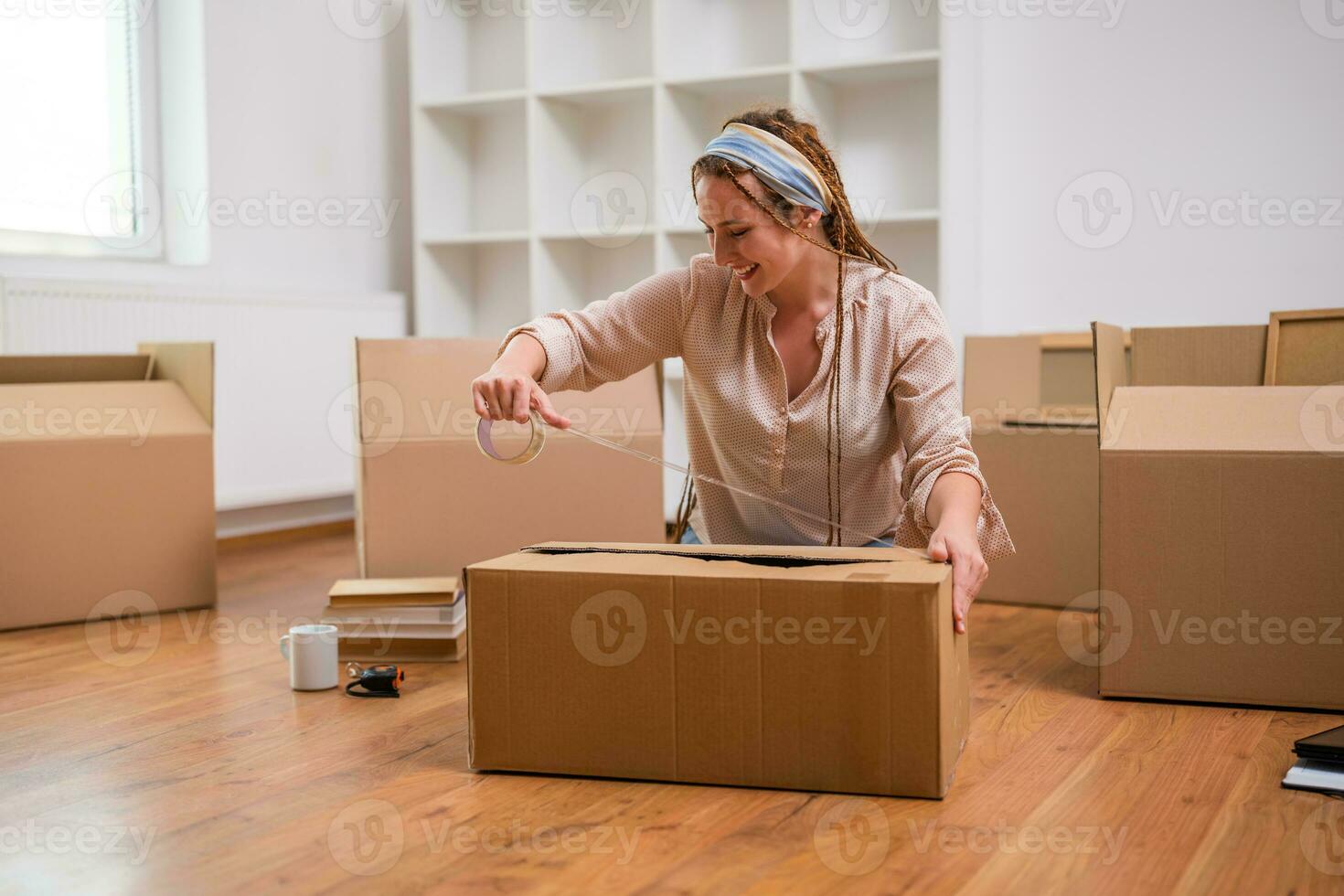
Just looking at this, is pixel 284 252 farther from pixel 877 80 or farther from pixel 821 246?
pixel 821 246

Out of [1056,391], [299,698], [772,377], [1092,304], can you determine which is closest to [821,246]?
[772,377]

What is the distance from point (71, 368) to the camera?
2586mm

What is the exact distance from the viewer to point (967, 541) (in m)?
1.41

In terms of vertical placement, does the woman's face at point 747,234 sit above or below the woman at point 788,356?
above

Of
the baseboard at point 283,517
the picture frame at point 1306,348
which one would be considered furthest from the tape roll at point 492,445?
the baseboard at point 283,517

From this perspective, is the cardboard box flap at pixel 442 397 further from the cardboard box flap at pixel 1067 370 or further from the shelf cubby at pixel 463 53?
the shelf cubby at pixel 463 53

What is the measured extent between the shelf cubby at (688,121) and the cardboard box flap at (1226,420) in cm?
195

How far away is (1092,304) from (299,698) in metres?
2.39

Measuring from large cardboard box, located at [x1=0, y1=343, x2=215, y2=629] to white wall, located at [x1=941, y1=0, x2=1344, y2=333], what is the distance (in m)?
1.91

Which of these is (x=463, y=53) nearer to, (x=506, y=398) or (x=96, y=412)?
(x=96, y=412)

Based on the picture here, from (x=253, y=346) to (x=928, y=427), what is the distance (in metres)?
2.46

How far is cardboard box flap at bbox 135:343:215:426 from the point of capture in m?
2.58

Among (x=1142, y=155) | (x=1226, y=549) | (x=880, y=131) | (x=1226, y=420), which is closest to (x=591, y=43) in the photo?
(x=880, y=131)

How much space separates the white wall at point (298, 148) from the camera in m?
3.46
